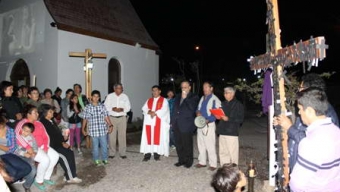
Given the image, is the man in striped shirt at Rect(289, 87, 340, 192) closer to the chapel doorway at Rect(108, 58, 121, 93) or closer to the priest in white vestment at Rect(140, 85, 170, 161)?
the priest in white vestment at Rect(140, 85, 170, 161)

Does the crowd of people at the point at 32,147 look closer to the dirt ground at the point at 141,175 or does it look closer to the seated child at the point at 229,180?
the dirt ground at the point at 141,175

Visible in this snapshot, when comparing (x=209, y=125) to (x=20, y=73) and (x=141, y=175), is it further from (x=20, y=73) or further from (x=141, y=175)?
(x=20, y=73)

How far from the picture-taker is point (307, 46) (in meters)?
2.68

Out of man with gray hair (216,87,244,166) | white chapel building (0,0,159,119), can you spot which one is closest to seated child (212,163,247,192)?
man with gray hair (216,87,244,166)

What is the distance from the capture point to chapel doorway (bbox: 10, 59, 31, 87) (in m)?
12.2

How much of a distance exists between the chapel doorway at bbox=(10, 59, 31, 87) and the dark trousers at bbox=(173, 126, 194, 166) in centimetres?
793

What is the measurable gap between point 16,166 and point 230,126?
3.93m

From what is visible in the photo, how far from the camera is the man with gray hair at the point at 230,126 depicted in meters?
5.99

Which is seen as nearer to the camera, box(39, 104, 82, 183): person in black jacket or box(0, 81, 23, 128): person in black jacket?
box(39, 104, 82, 183): person in black jacket

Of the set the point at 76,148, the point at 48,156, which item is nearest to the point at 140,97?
the point at 76,148

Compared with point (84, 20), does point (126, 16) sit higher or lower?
higher

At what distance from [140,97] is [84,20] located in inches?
188

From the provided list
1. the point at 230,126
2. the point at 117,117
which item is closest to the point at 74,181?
the point at 117,117

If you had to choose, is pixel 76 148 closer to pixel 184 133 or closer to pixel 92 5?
pixel 184 133
